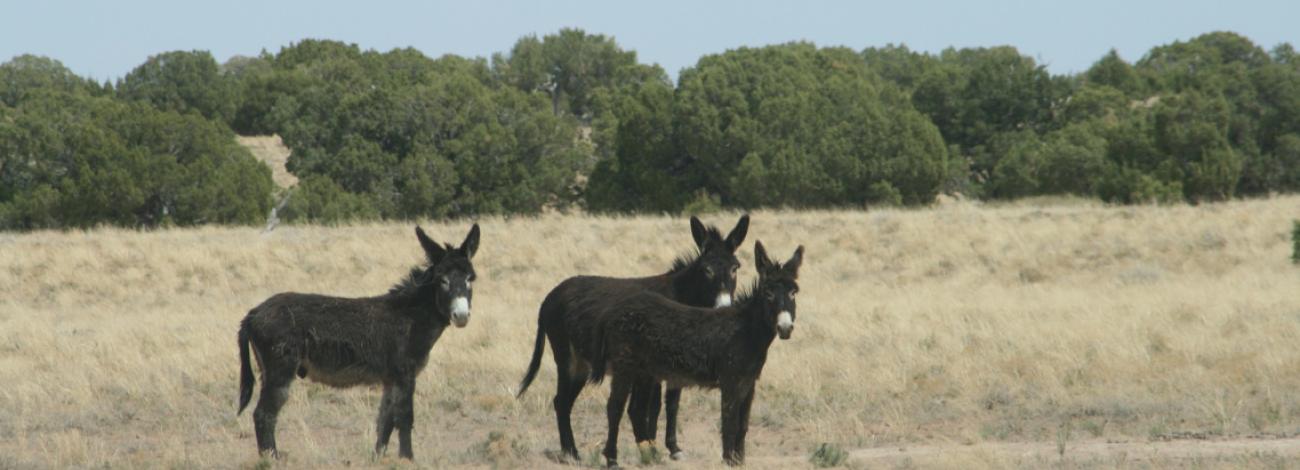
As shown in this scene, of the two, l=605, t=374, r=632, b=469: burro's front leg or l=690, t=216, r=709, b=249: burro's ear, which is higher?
l=690, t=216, r=709, b=249: burro's ear

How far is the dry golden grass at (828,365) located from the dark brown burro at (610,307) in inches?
18.1

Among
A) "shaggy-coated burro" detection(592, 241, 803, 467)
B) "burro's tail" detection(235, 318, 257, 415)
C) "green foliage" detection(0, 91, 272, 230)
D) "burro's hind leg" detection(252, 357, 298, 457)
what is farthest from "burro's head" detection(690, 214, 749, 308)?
"green foliage" detection(0, 91, 272, 230)

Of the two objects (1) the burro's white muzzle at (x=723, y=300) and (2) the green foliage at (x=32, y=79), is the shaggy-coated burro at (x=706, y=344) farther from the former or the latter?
(2) the green foliage at (x=32, y=79)

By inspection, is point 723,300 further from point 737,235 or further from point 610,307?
point 610,307

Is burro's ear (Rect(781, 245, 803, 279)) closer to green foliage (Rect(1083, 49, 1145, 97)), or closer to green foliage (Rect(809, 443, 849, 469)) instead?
green foliage (Rect(809, 443, 849, 469))

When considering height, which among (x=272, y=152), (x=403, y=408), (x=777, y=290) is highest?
(x=777, y=290)

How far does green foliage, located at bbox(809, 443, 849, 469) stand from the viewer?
1024 centimetres

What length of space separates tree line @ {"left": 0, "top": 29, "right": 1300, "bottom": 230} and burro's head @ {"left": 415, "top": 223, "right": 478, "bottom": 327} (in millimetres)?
36420

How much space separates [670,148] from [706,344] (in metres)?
45.4

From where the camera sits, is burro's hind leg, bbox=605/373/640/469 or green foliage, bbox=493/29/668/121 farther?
green foliage, bbox=493/29/668/121

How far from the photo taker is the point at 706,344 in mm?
9812

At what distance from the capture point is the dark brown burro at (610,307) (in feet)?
34.4

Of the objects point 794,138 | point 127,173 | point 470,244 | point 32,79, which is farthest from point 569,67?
point 470,244

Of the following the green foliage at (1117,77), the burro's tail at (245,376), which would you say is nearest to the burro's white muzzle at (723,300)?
the burro's tail at (245,376)
